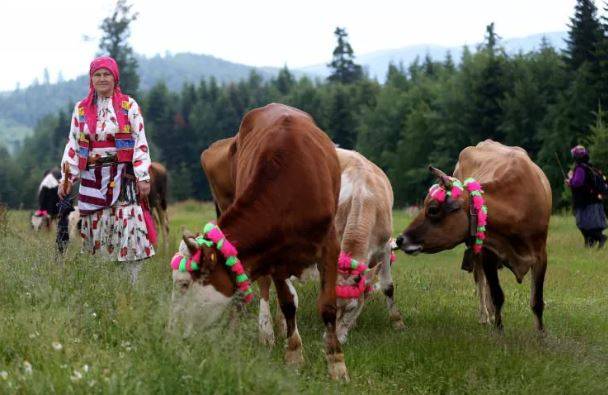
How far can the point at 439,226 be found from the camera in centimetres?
745

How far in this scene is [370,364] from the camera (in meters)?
6.25

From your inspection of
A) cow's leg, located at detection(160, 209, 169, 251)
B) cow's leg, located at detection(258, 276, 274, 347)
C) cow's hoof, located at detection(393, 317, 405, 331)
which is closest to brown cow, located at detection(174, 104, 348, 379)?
cow's leg, located at detection(258, 276, 274, 347)

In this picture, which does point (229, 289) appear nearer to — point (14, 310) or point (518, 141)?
point (14, 310)

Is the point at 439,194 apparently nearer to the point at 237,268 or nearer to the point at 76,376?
the point at 237,268

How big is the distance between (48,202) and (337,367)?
1543cm

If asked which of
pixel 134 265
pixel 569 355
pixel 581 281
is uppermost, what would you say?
pixel 134 265

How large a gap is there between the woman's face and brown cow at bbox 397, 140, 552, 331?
293 cm

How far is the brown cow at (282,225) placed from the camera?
5.37 meters

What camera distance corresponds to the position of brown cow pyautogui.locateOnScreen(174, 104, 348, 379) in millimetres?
5371

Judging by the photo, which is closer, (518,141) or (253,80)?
(518,141)

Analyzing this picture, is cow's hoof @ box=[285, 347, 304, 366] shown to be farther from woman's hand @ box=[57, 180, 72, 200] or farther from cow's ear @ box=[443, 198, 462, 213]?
woman's hand @ box=[57, 180, 72, 200]

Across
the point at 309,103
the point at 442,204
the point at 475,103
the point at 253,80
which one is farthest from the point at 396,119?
the point at 442,204

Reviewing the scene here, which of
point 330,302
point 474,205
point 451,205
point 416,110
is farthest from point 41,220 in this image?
point 416,110

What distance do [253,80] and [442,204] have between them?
107 meters
